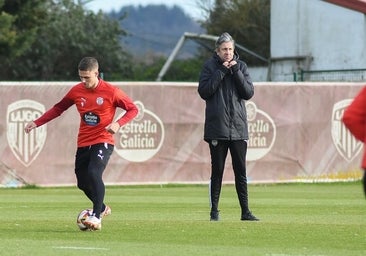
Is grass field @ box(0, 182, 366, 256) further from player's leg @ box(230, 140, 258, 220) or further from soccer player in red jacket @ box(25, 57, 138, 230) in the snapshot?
soccer player in red jacket @ box(25, 57, 138, 230)

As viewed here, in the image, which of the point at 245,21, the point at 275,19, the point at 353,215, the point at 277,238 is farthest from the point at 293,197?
the point at 245,21

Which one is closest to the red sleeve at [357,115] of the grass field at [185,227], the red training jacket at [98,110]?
the grass field at [185,227]

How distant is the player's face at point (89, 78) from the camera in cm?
1262

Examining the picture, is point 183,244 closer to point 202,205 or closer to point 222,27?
point 202,205

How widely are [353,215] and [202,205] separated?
316 cm

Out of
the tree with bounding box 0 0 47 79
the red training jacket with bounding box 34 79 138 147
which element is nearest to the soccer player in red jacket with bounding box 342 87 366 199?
the red training jacket with bounding box 34 79 138 147

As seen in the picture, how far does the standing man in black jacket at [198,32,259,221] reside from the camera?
44.1ft

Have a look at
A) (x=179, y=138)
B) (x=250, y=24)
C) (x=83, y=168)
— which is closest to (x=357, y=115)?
(x=83, y=168)

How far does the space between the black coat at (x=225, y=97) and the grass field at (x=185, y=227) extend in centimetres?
101

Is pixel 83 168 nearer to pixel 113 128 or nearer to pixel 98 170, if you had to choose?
pixel 98 170

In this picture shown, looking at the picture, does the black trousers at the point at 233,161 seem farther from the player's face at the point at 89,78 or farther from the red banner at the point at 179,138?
the red banner at the point at 179,138

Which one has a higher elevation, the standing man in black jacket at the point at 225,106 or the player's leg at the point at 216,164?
the standing man in black jacket at the point at 225,106

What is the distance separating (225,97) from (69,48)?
155 ft

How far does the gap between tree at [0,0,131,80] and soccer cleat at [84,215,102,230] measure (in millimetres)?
44269
